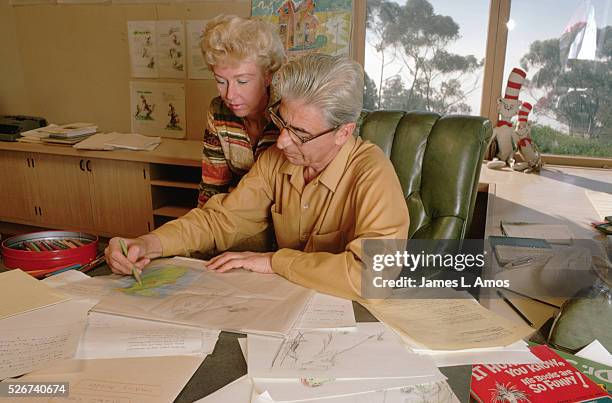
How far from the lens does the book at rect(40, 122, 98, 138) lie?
316 cm

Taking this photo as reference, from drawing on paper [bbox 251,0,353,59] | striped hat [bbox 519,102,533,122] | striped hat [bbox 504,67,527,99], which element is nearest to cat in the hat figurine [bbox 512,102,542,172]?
striped hat [bbox 519,102,533,122]

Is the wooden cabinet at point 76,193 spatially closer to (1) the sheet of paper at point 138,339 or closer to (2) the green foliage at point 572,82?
(1) the sheet of paper at point 138,339

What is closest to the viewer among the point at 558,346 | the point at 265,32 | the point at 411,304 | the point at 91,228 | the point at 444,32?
the point at 558,346

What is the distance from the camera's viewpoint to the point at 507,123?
2611 millimetres

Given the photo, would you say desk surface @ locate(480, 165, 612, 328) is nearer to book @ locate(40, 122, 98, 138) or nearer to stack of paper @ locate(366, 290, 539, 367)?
stack of paper @ locate(366, 290, 539, 367)

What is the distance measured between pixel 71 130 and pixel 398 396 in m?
3.05

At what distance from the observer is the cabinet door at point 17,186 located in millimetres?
3336

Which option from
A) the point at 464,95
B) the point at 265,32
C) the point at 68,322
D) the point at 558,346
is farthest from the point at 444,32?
the point at 68,322

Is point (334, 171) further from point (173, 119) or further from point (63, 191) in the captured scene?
point (63, 191)

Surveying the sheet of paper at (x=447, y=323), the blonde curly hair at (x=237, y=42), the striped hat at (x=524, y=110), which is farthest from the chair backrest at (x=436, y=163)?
the striped hat at (x=524, y=110)

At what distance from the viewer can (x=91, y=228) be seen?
10.7 feet

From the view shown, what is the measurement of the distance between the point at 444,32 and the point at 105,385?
2.56m

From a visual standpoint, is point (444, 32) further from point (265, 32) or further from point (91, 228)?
point (91, 228)

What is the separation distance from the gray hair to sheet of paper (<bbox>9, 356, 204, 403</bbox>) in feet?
2.20
